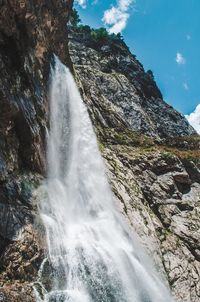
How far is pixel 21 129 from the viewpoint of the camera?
18938mm

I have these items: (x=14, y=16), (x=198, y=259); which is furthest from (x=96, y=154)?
(x=14, y=16)

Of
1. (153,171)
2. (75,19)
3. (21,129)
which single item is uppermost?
(75,19)

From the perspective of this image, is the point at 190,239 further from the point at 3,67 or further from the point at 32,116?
the point at 3,67

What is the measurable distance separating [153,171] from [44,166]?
12.8m

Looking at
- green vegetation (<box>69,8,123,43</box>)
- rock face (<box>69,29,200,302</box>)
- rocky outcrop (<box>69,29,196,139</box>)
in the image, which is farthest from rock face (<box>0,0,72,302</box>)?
green vegetation (<box>69,8,123,43</box>)

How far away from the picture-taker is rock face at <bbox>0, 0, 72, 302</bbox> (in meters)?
14.8

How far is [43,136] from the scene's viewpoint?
70.9 ft

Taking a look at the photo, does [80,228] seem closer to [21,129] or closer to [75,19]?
[21,129]

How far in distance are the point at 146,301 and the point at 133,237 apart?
558cm

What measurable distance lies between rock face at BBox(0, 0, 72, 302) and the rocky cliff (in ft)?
0.11

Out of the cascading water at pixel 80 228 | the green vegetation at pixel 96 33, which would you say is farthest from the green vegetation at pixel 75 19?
→ the cascading water at pixel 80 228

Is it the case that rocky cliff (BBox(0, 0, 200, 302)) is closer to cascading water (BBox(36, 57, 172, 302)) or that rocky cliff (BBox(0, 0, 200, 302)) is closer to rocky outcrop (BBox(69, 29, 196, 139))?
rocky outcrop (BBox(69, 29, 196, 139))

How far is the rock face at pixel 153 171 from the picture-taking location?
2419 centimetres

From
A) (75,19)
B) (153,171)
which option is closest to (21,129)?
(153,171)
